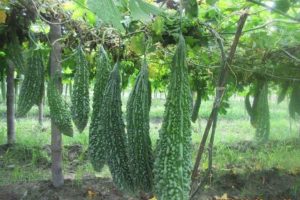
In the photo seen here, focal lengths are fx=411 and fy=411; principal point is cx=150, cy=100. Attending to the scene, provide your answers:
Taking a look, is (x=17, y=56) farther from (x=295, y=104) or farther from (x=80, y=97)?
(x=295, y=104)

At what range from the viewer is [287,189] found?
5.96 m

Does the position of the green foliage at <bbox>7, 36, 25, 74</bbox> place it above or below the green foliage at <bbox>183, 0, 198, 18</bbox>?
below

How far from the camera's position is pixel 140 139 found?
1.63m

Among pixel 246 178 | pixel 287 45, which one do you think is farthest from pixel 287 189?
pixel 287 45

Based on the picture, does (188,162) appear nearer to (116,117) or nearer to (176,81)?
(176,81)

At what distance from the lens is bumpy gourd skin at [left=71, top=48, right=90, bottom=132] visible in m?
2.17

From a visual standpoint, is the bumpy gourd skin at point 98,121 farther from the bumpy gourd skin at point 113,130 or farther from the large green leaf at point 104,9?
the large green leaf at point 104,9

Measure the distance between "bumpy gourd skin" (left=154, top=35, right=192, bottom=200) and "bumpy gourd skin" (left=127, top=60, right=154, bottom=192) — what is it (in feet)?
0.37

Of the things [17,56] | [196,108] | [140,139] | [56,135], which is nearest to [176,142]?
[140,139]

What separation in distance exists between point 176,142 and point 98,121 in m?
0.54

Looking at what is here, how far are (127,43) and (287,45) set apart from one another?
181 centimetres

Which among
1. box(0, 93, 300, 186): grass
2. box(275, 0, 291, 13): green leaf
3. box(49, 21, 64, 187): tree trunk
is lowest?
box(0, 93, 300, 186): grass

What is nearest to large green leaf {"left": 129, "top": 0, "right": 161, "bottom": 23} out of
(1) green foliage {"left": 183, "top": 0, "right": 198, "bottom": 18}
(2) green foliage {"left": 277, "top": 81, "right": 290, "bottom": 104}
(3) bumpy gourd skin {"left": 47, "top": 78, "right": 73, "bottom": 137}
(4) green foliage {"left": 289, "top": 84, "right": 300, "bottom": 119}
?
(1) green foliage {"left": 183, "top": 0, "right": 198, "bottom": 18}

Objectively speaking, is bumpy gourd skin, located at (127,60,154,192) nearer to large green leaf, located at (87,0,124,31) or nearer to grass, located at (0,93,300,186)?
large green leaf, located at (87,0,124,31)
